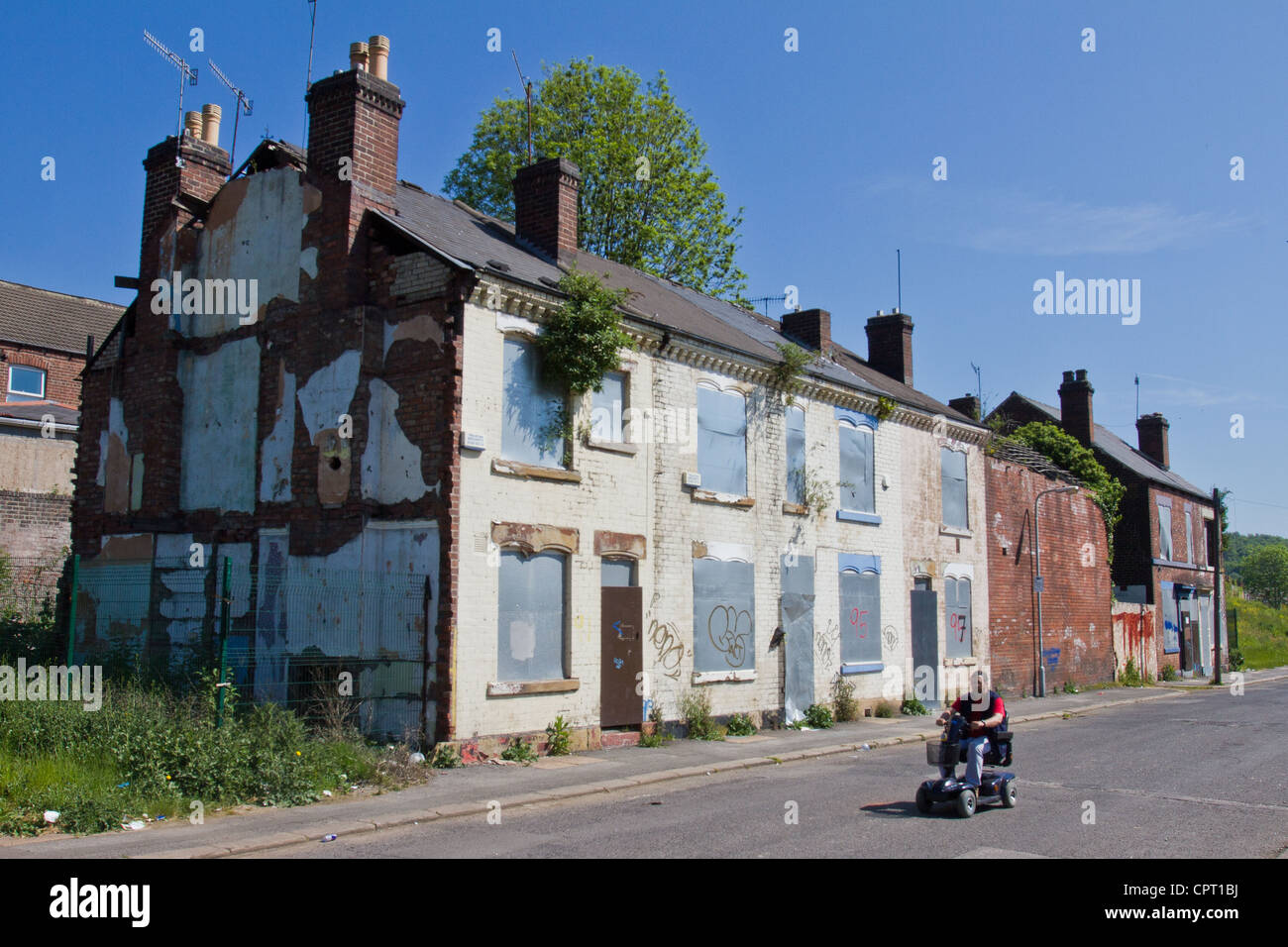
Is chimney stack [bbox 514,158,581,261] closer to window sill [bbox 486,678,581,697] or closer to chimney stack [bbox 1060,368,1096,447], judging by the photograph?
window sill [bbox 486,678,581,697]

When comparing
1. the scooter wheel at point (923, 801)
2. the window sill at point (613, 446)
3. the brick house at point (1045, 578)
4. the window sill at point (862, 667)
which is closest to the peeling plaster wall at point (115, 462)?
the window sill at point (613, 446)

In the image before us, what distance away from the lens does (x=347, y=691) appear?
543 inches

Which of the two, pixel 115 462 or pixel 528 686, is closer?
pixel 528 686

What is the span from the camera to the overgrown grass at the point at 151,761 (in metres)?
9.26

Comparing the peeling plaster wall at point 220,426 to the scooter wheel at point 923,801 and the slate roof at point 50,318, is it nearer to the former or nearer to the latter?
the scooter wheel at point 923,801

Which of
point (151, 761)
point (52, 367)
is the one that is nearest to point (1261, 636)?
point (52, 367)

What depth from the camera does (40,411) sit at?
28.4m

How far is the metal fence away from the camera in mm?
13508

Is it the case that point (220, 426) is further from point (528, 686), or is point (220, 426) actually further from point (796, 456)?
point (796, 456)

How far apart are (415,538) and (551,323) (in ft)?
12.1

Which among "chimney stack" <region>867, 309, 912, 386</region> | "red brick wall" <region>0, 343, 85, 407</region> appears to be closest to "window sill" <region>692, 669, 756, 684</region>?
"chimney stack" <region>867, 309, 912, 386</region>

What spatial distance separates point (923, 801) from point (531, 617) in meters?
6.24

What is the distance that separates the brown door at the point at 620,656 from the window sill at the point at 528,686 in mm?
729
